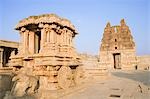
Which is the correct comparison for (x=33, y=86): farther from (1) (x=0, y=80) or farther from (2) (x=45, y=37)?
(2) (x=45, y=37)

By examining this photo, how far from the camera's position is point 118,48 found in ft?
114

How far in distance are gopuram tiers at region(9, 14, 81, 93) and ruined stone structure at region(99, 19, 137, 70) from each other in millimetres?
21267

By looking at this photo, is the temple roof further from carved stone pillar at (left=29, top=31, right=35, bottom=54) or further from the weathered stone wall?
the weathered stone wall

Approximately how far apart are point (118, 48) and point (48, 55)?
27745 millimetres

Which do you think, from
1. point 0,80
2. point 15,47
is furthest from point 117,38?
point 0,80

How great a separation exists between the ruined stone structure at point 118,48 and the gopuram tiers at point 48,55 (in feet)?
69.8

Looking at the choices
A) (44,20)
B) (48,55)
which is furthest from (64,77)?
(44,20)

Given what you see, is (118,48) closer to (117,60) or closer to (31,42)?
(117,60)

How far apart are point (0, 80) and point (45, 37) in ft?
14.8

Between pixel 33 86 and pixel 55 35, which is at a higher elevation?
pixel 55 35

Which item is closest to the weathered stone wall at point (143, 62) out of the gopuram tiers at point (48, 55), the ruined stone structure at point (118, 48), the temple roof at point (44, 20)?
the ruined stone structure at point (118, 48)

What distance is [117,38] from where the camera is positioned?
1391 inches

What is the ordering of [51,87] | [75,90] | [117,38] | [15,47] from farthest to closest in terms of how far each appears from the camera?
[117,38], [15,47], [75,90], [51,87]

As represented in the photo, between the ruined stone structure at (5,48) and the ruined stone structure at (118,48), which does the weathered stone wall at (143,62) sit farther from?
the ruined stone structure at (5,48)
